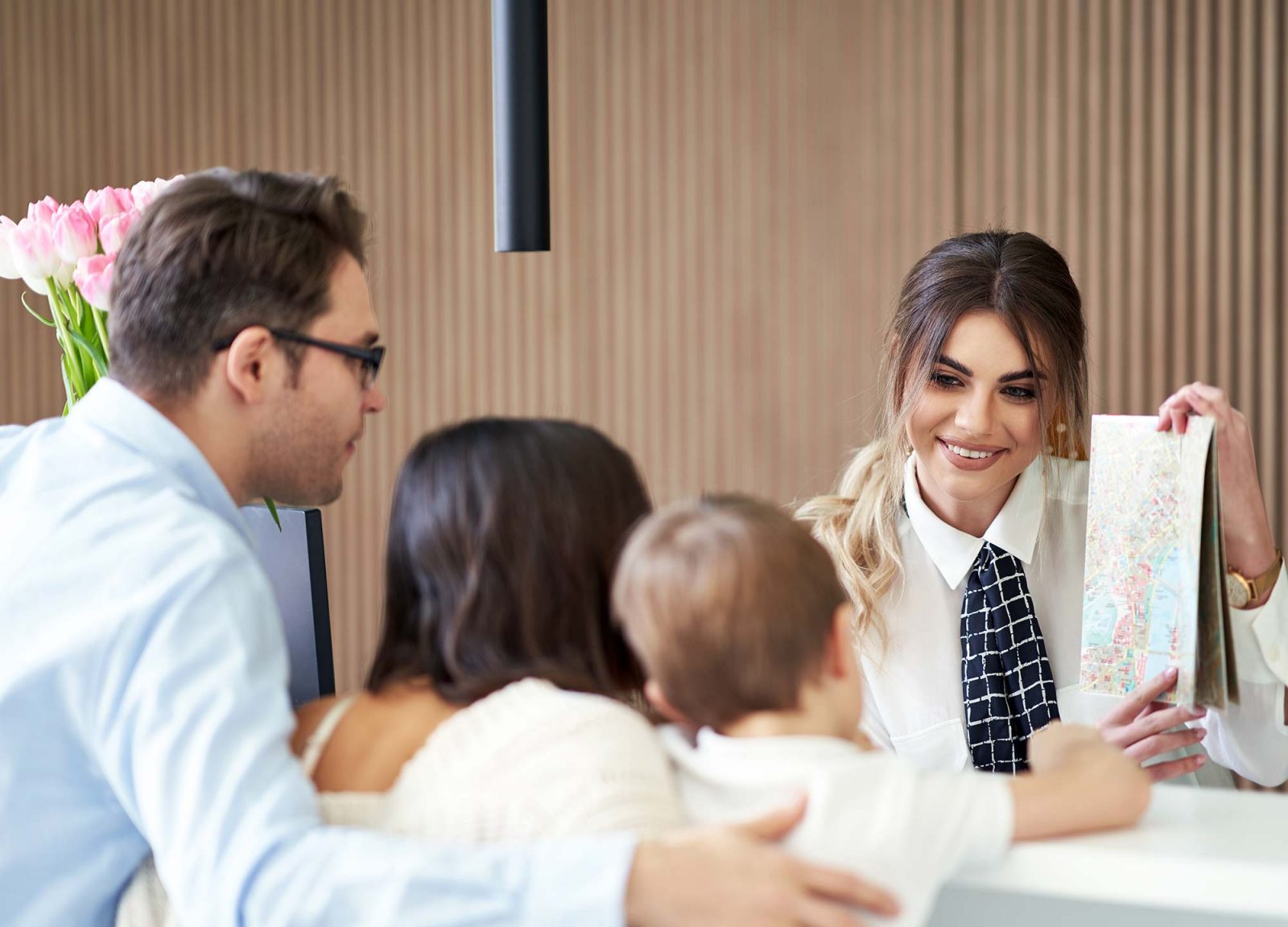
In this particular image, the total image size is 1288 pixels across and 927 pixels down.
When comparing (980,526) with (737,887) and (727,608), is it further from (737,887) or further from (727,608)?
(737,887)

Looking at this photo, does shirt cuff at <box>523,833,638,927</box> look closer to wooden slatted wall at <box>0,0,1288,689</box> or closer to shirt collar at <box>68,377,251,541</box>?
shirt collar at <box>68,377,251,541</box>

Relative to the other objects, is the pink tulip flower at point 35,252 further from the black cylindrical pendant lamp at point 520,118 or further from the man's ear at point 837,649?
the man's ear at point 837,649

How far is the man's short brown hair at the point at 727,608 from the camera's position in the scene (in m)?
0.98

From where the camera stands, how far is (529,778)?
98 centimetres

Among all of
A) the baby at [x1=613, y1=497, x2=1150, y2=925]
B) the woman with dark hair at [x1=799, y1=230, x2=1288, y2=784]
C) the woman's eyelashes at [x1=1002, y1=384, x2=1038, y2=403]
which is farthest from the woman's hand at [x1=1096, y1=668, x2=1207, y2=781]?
the woman's eyelashes at [x1=1002, y1=384, x2=1038, y2=403]

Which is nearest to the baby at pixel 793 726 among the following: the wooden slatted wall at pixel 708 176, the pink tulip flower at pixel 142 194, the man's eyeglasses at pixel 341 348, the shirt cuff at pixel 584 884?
the shirt cuff at pixel 584 884

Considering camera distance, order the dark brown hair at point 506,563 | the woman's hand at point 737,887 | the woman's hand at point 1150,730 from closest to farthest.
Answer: the woman's hand at point 737,887
the dark brown hair at point 506,563
the woman's hand at point 1150,730

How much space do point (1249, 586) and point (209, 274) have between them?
1277mm

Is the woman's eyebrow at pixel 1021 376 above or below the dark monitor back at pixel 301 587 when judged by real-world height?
above

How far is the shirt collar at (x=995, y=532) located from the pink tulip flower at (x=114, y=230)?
1.18 metres

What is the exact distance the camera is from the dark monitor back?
5.64ft

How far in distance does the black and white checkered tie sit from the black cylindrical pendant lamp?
38.9 inches

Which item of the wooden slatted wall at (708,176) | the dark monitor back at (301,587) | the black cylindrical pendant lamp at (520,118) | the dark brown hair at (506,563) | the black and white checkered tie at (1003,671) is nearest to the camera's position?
the dark brown hair at (506,563)

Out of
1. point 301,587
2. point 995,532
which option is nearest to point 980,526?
point 995,532
